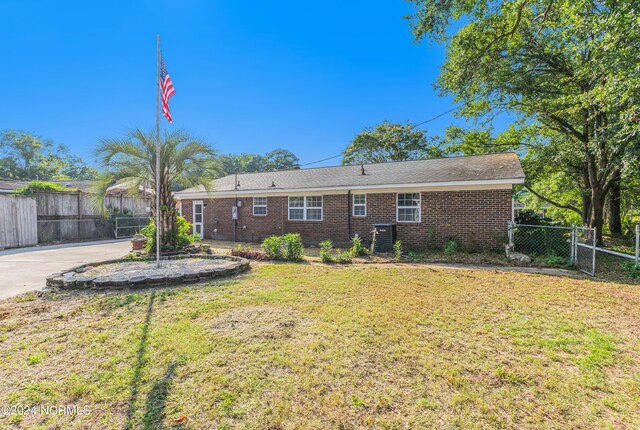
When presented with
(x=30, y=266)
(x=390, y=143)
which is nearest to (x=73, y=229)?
(x=30, y=266)

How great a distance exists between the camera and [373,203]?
11.0m

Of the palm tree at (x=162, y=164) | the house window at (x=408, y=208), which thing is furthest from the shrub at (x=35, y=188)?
the house window at (x=408, y=208)

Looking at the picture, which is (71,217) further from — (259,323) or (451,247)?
(451,247)

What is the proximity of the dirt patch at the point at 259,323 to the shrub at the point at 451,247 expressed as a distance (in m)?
6.79

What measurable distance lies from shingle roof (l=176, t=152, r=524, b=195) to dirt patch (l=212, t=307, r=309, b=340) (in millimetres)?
7321

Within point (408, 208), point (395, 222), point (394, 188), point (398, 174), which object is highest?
point (398, 174)

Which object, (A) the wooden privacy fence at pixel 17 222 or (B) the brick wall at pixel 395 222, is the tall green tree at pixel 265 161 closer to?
(B) the brick wall at pixel 395 222

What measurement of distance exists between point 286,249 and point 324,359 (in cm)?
590

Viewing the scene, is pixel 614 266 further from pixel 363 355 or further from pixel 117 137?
pixel 117 137

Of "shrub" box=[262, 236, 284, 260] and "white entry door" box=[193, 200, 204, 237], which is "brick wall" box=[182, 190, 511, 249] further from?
"shrub" box=[262, 236, 284, 260]

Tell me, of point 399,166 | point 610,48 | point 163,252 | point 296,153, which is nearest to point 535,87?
point 610,48

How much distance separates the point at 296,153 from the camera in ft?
174

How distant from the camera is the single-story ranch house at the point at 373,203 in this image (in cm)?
930

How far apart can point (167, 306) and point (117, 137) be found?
6965 millimetres
